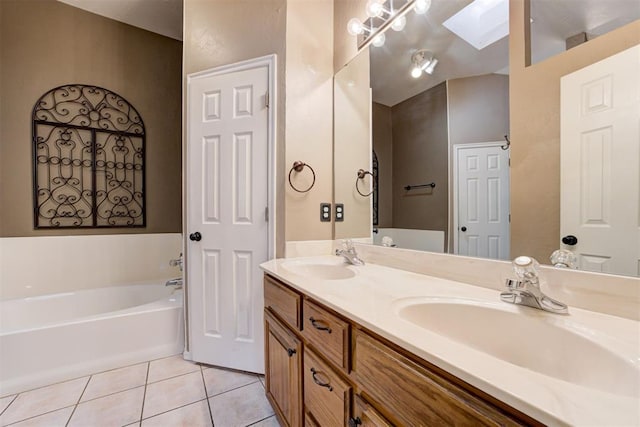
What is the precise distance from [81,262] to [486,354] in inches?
116

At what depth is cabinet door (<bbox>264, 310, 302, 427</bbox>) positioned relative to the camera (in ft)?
3.54

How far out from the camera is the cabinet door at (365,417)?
657mm

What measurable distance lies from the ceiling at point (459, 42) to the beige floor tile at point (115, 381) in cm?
231

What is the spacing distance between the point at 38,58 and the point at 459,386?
3.41 meters

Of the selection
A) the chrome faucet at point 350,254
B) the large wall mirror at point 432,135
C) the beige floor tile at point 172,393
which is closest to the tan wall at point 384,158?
the large wall mirror at point 432,135

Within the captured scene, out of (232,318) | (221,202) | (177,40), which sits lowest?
(232,318)

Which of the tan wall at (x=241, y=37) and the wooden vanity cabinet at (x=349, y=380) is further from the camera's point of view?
the tan wall at (x=241, y=37)

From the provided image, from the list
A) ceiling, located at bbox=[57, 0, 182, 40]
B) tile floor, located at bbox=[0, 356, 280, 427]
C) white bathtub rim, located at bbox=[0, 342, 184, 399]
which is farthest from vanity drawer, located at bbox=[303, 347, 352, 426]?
ceiling, located at bbox=[57, 0, 182, 40]

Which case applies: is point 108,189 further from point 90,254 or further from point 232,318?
point 232,318

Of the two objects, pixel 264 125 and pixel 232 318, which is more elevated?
pixel 264 125

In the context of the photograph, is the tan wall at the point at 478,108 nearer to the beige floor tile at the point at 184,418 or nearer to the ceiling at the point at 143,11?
the beige floor tile at the point at 184,418

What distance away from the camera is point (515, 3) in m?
0.99

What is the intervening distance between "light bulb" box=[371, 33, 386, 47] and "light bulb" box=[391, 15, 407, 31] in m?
0.09

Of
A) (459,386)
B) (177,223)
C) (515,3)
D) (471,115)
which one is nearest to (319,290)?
(459,386)
